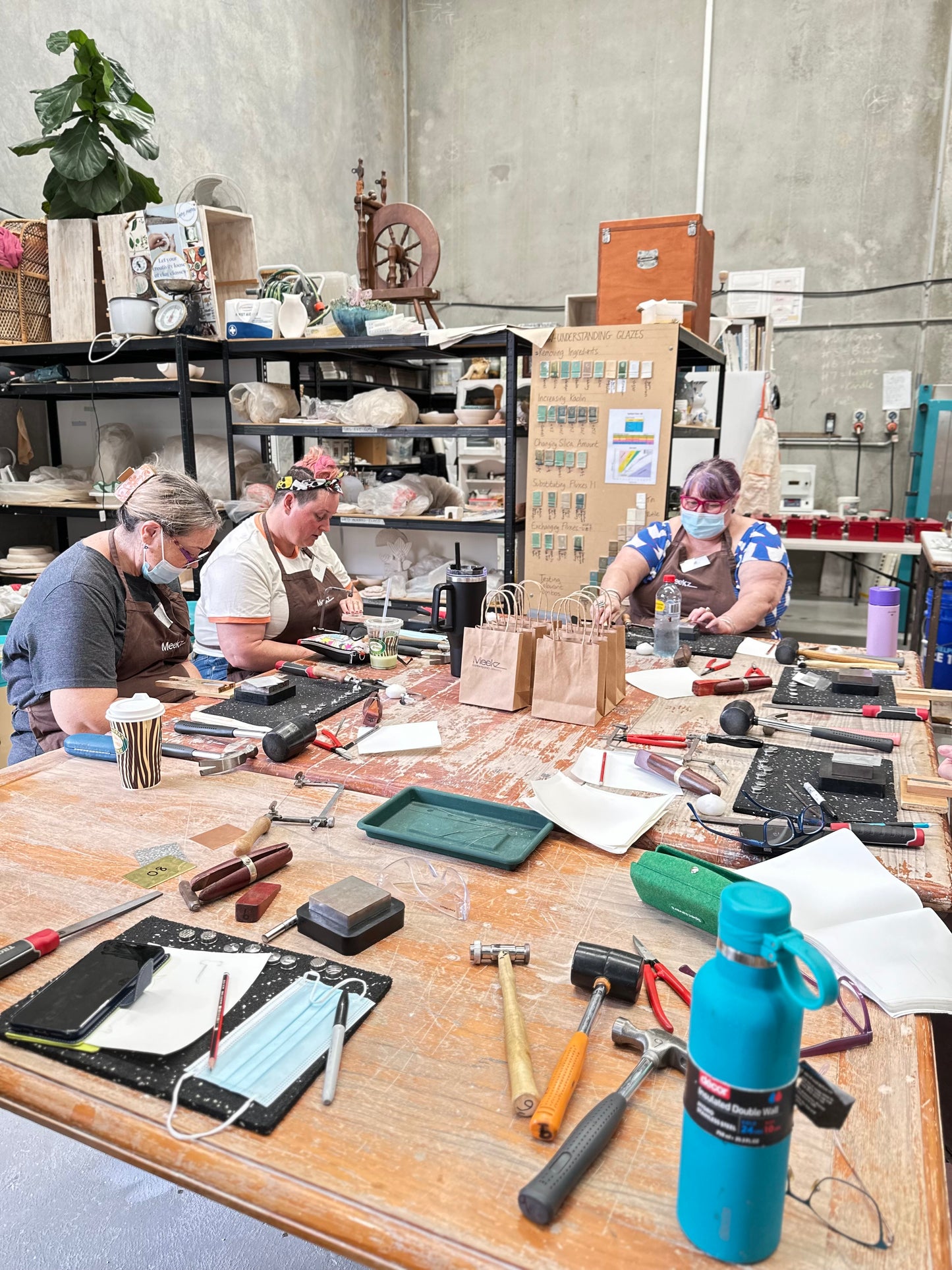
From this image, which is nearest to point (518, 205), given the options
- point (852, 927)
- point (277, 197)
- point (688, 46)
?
point (688, 46)

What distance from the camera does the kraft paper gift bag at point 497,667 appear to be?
2080 mm

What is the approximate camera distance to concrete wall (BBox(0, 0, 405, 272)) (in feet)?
16.6

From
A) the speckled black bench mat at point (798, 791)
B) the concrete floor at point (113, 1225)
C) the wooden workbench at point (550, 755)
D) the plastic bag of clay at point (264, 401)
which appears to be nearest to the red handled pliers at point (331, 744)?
the wooden workbench at point (550, 755)

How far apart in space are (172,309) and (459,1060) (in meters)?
4.40

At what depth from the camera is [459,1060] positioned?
912 millimetres

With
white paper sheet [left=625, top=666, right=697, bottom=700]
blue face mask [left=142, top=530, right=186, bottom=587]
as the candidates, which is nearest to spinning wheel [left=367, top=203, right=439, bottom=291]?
blue face mask [left=142, top=530, right=186, bottom=587]

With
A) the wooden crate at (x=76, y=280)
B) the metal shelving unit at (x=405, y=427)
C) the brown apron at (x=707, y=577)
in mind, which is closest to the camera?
the brown apron at (x=707, y=577)

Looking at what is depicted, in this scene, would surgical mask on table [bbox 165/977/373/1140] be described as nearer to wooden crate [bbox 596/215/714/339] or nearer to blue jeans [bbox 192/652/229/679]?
blue jeans [bbox 192/652/229/679]

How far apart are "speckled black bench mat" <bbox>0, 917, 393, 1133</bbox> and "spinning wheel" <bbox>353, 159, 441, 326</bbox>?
4.11m

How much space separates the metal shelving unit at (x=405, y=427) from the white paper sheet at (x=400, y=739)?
8.10ft

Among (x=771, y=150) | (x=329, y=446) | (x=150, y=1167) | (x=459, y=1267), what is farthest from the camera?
(x=771, y=150)

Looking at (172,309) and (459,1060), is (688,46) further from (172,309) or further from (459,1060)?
(459,1060)

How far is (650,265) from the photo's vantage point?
4348mm

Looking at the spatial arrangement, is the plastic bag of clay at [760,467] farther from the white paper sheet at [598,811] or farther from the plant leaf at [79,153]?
the white paper sheet at [598,811]
